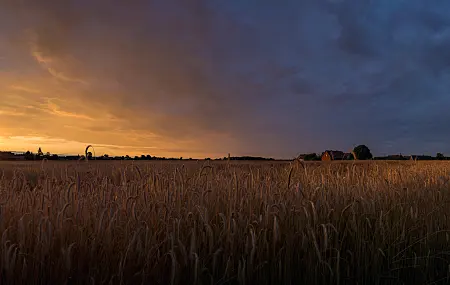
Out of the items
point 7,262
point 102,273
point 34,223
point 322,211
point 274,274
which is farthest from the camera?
point 322,211

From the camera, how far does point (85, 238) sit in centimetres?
438

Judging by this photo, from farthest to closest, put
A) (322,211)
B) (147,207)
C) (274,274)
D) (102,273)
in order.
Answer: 1. (322,211)
2. (147,207)
3. (274,274)
4. (102,273)

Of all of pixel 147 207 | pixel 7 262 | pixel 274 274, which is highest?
pixel 147 207

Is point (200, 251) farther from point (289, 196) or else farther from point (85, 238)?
point (289, 196)

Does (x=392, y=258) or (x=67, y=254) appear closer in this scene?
(x=67, y=254)

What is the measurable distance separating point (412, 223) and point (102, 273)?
4784 mm

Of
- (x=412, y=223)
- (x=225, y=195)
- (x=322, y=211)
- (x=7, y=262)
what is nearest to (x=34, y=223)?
(x=7, y=262)

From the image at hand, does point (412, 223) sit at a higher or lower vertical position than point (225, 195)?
lower

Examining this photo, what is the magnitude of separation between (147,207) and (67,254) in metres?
1.55

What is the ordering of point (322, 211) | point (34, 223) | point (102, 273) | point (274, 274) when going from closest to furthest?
1. point (102, 273)
2. point (274, 274)
3. point (34, 223)
4. point (322, 211)

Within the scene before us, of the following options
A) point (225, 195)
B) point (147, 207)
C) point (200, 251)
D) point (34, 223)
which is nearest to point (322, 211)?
point (225, 195)

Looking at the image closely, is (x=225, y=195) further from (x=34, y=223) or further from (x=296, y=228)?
(x=34, y=223)

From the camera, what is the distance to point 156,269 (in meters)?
3.87

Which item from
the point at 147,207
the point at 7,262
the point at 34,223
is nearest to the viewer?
the point at 7,262
